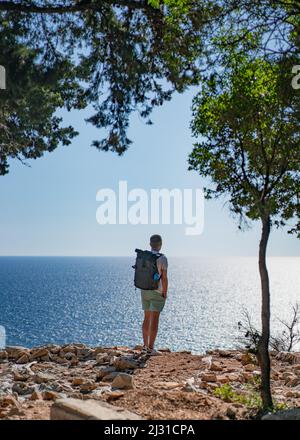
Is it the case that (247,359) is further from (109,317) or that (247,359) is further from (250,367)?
(109,317)

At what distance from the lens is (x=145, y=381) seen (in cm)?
981

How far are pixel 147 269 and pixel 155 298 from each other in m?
0.73

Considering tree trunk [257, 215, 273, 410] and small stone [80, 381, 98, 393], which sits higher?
tree trunk [257, 215, 273, 410]

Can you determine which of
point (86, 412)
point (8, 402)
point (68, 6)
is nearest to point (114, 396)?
point (8, 402)

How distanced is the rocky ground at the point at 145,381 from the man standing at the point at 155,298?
0.63 metres

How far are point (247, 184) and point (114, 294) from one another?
492 feet

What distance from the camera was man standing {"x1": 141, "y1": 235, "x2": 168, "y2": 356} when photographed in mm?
11750

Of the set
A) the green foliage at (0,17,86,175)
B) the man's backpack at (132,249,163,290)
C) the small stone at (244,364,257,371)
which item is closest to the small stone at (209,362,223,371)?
the small stone at (244,364,257,371)

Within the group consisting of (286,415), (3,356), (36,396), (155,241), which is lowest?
(3,356)

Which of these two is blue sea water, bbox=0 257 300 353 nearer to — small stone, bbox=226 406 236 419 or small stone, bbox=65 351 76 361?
small stone, bbox=65 351 76 361

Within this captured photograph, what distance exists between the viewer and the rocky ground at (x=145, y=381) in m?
7.68

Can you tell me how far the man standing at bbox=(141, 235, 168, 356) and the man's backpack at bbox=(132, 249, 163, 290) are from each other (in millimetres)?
94

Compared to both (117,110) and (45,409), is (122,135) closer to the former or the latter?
(117,110)
